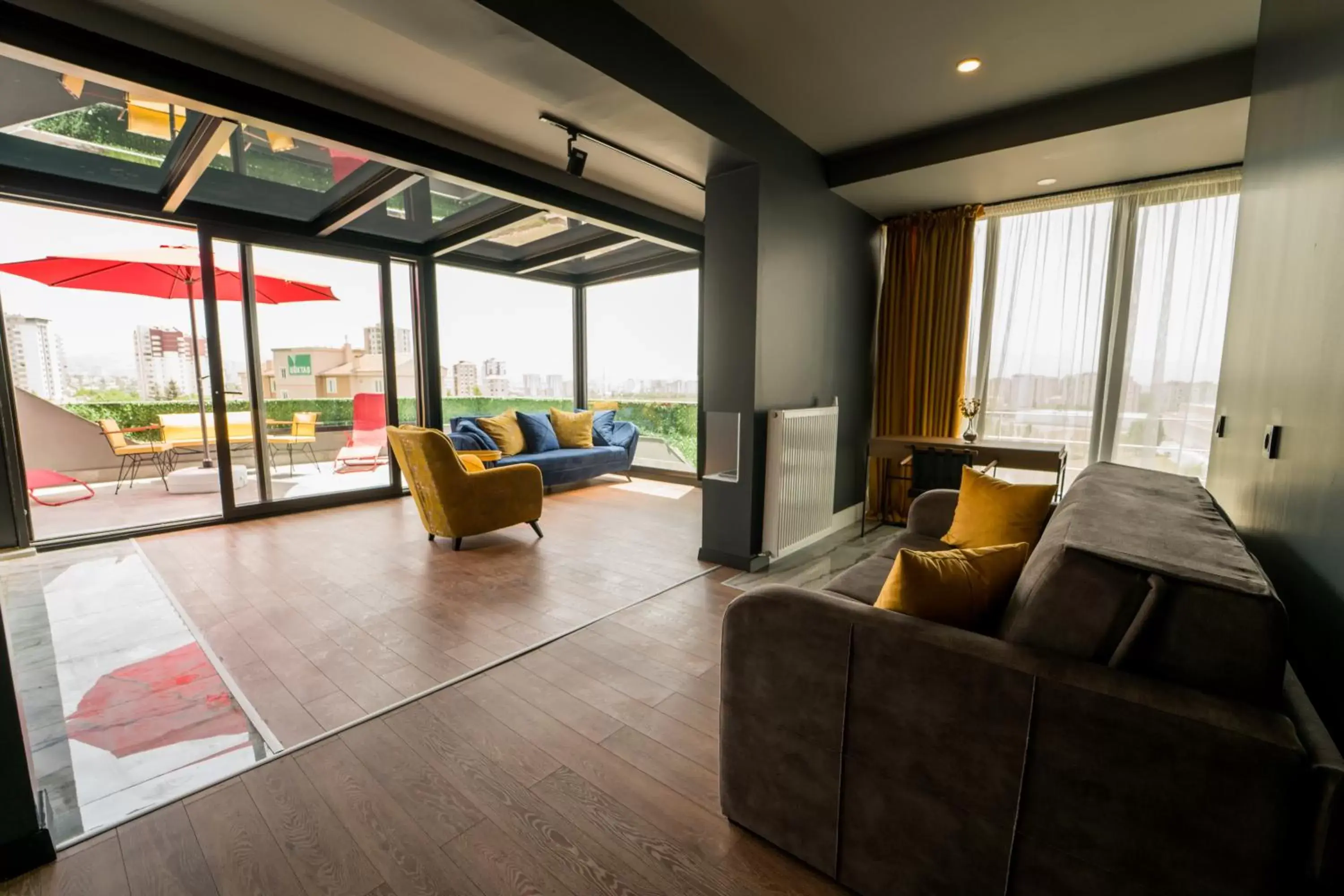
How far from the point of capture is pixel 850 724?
1198 mm

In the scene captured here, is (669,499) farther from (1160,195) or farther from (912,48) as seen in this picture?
(1160,195)

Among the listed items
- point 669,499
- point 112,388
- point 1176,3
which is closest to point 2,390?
point 112,388

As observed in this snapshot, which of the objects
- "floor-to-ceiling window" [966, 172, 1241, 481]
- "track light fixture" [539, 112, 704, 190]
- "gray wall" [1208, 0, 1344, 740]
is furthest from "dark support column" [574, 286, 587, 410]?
"gray wall" [1208, 0, 1344, 740]

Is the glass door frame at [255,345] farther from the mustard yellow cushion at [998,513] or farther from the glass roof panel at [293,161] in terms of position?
the mustard yellow cushion at [998,513]

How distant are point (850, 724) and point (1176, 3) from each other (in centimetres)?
300

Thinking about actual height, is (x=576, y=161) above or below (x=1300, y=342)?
above

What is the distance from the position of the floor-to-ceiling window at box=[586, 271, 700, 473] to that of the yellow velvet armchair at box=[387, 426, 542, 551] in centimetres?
276

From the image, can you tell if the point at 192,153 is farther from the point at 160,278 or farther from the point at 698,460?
the point at 698,460

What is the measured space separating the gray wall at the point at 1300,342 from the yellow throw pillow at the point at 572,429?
17.1 ft

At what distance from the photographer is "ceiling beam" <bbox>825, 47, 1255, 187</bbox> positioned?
248cm

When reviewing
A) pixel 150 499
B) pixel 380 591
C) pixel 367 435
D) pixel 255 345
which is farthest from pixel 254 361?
pixel 380 591

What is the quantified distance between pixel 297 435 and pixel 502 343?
7.94 ft

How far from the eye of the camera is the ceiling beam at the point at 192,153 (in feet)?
9.50

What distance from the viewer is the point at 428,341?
18.4 ft
